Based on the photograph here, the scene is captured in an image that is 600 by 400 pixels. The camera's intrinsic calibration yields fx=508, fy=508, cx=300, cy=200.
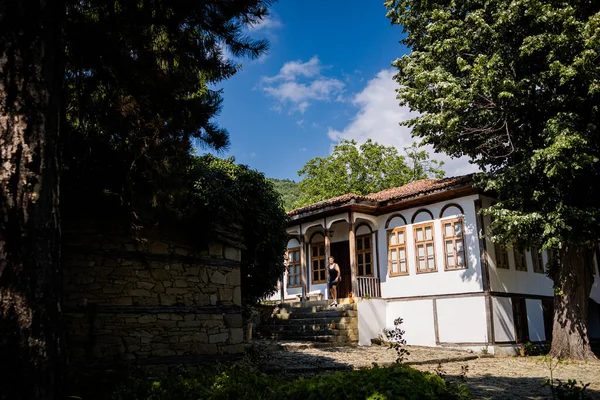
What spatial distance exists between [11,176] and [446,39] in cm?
1038

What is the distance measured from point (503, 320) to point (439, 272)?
206 cm

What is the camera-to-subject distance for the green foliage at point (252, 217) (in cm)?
836

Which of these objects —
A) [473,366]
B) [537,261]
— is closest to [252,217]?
[473,366]

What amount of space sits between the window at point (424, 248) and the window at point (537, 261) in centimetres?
333

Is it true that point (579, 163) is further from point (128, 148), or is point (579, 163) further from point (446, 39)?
point (128, 148)

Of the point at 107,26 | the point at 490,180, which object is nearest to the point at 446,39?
the point at 490,180

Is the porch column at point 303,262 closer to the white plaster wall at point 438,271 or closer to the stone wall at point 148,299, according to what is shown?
the white plaster wall at point 438,271

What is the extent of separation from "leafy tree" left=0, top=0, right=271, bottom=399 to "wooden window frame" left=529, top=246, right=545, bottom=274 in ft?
39.6

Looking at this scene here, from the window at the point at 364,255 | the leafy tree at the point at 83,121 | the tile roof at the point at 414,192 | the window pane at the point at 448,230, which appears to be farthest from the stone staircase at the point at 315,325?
the leafy tree at the point at 83,121

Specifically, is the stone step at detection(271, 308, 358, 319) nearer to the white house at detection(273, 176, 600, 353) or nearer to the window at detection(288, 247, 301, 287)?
the white house at detection(273, 176, 600, 353)

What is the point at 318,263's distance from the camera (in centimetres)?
1752

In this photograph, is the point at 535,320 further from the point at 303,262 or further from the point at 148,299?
the point at 148,299

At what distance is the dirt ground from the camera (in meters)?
7.58

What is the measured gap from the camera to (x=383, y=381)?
4348 millimetres
